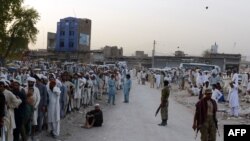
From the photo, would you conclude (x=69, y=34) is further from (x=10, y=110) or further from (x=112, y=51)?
(x=10, y=110)

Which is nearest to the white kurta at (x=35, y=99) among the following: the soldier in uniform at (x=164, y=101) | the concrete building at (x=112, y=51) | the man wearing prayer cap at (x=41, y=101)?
the man wearing prayer cap at (x=41, y=101)

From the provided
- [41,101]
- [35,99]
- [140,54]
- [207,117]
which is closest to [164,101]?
[41,101]

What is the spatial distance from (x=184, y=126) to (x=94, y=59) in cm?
5888

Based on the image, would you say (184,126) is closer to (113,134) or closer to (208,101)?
(113,134)

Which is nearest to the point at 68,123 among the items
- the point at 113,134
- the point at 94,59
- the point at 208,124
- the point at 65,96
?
the point at 65,96

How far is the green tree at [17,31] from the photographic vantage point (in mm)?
38825

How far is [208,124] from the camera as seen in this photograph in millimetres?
11359

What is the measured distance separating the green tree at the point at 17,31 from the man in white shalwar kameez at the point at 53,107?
84.1ft

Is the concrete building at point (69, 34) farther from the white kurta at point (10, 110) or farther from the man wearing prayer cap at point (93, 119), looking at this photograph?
the white kurta at point (10, 110)

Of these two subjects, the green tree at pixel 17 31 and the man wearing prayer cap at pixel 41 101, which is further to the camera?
the green tree at pixel 17 31

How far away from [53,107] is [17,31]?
2848cm

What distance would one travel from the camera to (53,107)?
1374 cm

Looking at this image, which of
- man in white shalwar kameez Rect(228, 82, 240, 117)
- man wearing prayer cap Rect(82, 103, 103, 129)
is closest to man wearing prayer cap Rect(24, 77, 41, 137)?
man wearing prayer cap Rect(82, 103, 103, 129)

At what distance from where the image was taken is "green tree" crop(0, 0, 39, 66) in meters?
38.8
